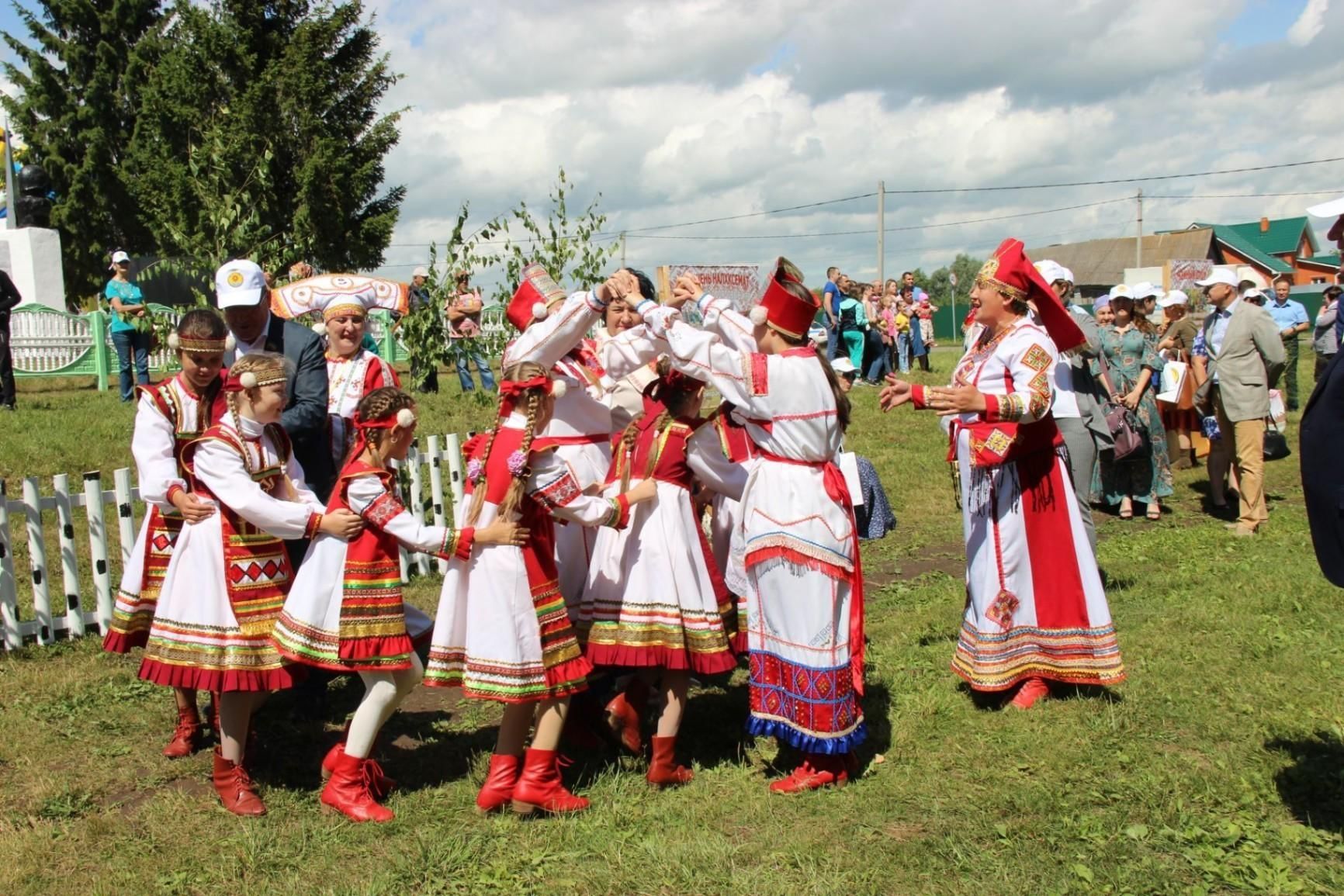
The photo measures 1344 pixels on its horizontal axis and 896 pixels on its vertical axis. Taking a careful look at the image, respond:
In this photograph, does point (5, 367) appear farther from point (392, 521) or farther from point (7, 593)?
point (392, 521)

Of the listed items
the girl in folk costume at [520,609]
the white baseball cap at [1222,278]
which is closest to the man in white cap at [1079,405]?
the white baseball cap at [1222,278]

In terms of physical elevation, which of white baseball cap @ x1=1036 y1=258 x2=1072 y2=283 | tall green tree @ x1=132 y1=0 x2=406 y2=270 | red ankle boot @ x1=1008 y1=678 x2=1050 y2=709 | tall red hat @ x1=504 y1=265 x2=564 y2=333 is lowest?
red ankle boot @ x1=1008 y1=678 x2=1050 y2=709

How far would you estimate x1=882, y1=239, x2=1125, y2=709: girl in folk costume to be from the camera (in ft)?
16.6

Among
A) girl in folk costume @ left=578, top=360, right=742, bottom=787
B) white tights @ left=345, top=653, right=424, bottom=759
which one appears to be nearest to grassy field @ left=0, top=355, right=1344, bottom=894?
white tights @ left=345, top=653, right=424, bottom=759

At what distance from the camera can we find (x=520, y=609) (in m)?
4.12

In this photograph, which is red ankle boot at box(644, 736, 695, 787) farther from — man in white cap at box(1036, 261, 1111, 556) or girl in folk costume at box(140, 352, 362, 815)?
man in white cap at box(1036, 261, 1111, 556)

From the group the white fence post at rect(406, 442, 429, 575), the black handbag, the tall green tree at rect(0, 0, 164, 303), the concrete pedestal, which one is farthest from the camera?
the tall green tree at rect(0, 0, 164, 303)

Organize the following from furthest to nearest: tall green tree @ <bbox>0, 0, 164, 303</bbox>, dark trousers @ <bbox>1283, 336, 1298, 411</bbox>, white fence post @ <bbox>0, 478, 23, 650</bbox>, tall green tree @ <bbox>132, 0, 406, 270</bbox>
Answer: tall green tree @ <bbox>0, 0, 164, 303</bbox> → tall green tree @ <bbox>132, 0, 406, 270</bbox> → dark trousers @ <bbox>1283, 336, 1298, 411</bbox> → white fence post @ <bbox>0, 478, 23, 650</bbox>

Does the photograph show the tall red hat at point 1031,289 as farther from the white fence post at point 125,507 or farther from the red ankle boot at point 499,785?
the white fence post at point 125,507

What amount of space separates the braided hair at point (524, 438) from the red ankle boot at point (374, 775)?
105 centimetres

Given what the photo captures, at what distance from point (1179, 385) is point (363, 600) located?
10289mm

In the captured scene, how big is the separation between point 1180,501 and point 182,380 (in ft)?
32.9

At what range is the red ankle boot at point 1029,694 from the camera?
5.22 meters

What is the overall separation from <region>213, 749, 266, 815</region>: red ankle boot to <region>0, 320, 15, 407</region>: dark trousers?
9.38 m
